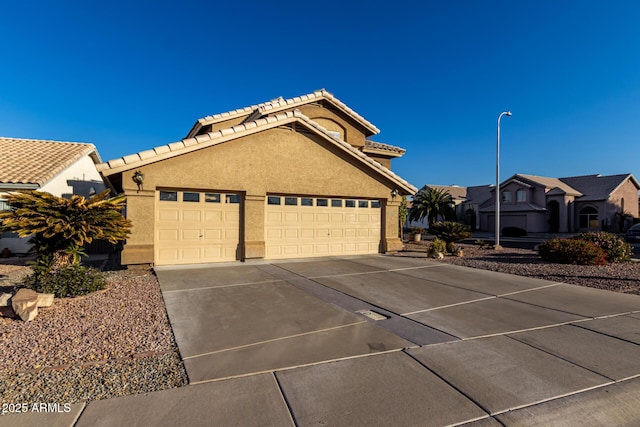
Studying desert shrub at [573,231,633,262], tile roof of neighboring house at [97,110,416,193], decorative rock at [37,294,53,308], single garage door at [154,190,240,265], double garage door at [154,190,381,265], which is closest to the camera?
decorative rock at [37,294,53,308]

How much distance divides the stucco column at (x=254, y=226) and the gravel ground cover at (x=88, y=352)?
558cm

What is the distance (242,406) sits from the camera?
315 centimetres

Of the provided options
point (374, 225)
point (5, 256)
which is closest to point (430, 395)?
point (374, 225)

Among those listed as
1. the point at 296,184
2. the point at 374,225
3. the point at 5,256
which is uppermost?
the point at 296,184

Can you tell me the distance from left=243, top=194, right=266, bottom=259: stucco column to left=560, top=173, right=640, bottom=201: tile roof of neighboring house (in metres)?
39.9

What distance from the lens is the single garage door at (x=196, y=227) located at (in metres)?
11.1

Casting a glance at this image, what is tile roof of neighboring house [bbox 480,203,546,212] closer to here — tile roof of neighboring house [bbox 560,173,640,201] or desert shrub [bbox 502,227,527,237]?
desert shrub [bbox 502,227,527,237]

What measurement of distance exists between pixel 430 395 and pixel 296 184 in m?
10.3

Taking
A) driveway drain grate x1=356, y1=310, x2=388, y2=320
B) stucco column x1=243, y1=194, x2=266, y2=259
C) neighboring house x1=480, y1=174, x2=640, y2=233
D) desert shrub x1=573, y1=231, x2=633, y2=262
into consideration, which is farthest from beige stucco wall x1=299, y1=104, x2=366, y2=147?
neighboring house x1=480, y1=174, x2=640, y2=233

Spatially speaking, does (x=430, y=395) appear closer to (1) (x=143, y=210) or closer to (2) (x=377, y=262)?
(2) (x=377, y=262)

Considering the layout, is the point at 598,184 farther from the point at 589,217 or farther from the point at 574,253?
the point at 574,253

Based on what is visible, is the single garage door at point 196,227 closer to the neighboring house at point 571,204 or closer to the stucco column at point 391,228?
the stucco column at point 391,228

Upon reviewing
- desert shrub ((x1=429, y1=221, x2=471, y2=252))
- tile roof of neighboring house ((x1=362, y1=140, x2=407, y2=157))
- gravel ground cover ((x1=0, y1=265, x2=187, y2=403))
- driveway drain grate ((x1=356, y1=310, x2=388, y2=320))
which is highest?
tile roof of neighboring house ((x1=362, y1=140, x2=407, y2=157))

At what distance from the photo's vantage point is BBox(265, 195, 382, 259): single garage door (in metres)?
13.0
